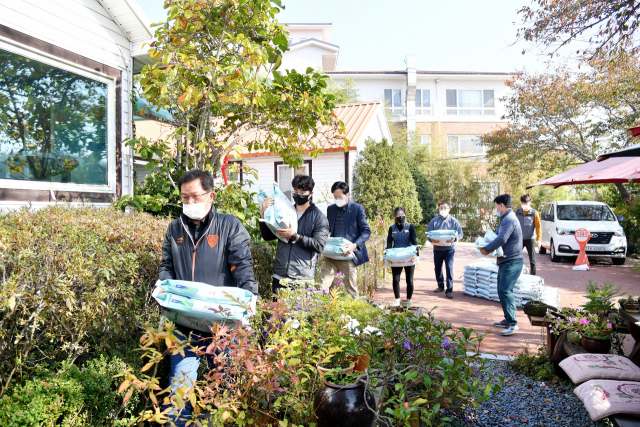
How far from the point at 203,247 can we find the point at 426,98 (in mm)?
33939

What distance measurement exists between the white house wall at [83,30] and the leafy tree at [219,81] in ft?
3.77

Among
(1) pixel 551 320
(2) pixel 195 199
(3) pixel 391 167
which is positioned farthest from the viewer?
(3) pixel 391 167

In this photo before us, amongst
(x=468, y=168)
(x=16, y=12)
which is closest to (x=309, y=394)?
(x=16, y=12)

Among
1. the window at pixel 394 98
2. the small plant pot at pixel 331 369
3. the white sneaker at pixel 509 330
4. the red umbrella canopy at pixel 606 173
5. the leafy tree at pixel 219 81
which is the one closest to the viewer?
the small plant pot at pixel 331 369

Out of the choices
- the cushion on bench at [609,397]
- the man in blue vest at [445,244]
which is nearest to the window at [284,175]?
the man in blue vest at [445,244]

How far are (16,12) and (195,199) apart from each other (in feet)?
13.0

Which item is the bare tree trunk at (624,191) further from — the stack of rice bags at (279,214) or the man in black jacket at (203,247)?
the man in black jacket at (203,247)

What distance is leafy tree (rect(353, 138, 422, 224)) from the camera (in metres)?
16.6

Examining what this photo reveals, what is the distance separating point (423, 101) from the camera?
3419 cm

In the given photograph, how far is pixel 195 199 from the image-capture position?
3.12 meters

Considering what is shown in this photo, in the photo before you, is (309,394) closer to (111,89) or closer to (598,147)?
(111,89)

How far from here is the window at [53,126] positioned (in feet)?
16.7

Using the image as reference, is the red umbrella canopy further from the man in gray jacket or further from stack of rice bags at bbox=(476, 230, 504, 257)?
stack of rice bags at bbox=(476, 230, 504, 257)

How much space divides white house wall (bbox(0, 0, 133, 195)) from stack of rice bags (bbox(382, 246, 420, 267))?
4.58m
